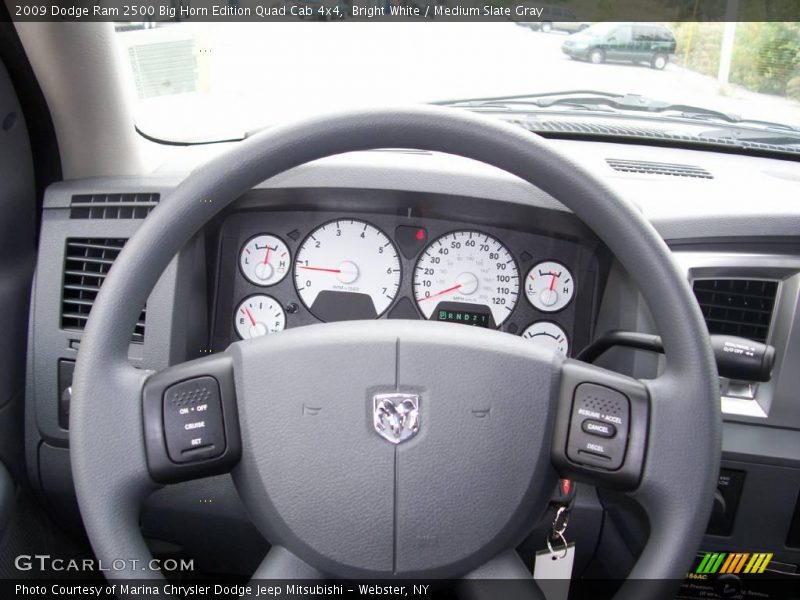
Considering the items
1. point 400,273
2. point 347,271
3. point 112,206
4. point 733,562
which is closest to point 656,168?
point 400,273

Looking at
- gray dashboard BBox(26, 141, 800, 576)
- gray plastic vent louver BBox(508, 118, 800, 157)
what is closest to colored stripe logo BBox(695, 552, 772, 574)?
gray dashboard BBox(26, 141, 800, 576)

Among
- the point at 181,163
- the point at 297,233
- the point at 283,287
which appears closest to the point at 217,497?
the point at 283,287

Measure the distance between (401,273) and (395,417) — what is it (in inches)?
32.4

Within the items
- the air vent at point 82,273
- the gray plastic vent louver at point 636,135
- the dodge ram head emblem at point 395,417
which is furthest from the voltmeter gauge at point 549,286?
the air vent at point 82,273

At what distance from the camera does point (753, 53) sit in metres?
1.99

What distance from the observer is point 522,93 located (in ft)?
7.06

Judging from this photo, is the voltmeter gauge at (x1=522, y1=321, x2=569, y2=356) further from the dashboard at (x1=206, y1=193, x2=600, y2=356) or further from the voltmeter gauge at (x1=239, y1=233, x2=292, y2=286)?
the voltmeter gauge at (x1=239, y1=233, x2=292, y2=286)

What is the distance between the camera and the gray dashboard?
5.05 ft

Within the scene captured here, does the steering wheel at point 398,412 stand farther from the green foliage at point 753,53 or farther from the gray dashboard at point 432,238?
the green foliage at point 753,53

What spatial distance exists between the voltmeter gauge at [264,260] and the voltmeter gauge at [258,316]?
0.05m

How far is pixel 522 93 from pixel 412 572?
1.56 metres

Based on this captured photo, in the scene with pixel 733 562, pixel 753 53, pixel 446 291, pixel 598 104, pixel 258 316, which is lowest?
pixel 733 562

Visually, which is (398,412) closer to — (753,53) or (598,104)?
→ (598,104)

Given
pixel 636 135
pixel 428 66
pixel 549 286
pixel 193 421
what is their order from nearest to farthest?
pixel 193 421
pixel 549 286
pixel 636 135
pixel 428 66
